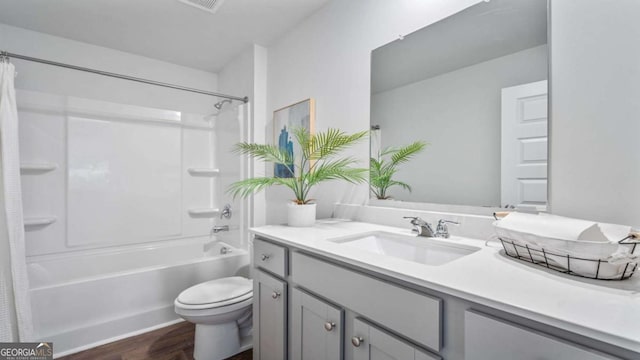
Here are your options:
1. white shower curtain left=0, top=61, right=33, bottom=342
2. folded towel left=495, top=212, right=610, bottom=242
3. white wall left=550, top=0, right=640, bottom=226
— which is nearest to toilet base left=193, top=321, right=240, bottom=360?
white shower curtain left=0, top=61, right=33, bottom=342

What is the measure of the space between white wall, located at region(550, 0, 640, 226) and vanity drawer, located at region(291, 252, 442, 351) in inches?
24.2

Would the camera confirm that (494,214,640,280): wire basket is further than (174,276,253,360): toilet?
No

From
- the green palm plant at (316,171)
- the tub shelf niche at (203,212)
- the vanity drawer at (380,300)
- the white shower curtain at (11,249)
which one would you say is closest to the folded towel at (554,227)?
the vanity drawer at (380,300)

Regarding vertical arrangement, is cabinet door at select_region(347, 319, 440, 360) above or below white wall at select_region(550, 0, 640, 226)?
below

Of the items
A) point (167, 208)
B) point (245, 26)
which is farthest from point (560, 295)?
point (167, 208)

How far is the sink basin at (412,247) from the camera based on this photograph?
40.5 inches

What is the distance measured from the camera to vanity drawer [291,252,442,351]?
0.67 m

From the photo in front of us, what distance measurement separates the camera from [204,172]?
305cm

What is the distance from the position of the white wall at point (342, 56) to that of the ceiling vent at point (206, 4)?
1.92 feet

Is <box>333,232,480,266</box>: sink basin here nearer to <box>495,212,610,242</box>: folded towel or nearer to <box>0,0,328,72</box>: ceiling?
<box>495,212,610,242</box>: folded towel

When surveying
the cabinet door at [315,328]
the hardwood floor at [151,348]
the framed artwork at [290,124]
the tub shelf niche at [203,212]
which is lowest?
the hardwood floor at [151,348]

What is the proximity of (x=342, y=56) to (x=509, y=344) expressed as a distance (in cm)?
168

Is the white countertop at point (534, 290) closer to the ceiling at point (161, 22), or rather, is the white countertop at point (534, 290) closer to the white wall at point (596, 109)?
the white wall at point (596, 109)

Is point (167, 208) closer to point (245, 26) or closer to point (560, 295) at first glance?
point (245, 26)
